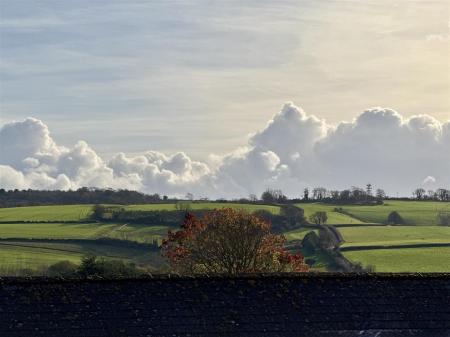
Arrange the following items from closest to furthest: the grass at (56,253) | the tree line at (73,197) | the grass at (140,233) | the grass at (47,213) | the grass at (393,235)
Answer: the grass at (56,253) → the grass at (393,235) → the grass at (140,233) → the grass at (47,213) → the tree line at (73,197)

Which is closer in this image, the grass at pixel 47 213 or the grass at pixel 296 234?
the grass at pixel 296 234

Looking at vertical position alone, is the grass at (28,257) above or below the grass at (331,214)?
below

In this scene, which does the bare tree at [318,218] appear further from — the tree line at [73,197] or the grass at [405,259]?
the tree line at [73,197]

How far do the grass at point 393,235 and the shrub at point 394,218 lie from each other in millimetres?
7692

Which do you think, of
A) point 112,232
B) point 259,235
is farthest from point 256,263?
point 112,232

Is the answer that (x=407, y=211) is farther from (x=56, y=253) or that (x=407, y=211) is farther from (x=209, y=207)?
(x=56, y=253)

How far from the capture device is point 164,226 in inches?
4946

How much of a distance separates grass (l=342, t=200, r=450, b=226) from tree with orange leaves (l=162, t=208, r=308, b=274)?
81.1 metres

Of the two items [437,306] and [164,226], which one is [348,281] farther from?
[164,226]

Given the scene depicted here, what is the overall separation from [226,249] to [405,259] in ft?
156

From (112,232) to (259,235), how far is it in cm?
6958

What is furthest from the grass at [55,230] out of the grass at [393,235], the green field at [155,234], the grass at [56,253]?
the grass at [393,235]

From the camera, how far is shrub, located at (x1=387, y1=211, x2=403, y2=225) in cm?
13488

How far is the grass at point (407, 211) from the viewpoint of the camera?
134637 mm
